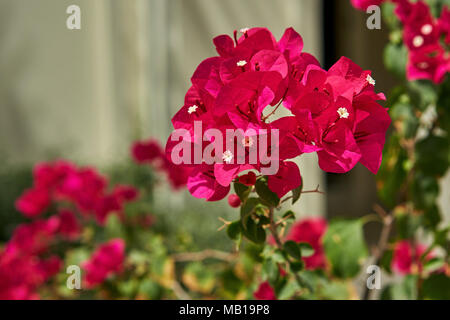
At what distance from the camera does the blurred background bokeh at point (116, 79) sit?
1939mm

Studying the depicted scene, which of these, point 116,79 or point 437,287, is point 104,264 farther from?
point 116,79

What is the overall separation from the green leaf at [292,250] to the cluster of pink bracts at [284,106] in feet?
0.42

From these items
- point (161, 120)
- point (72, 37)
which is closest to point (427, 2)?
point (161, 120)

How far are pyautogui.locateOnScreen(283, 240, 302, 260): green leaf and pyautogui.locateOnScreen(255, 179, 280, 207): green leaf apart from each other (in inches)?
4.1

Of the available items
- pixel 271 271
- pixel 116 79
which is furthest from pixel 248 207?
pixel 116 79

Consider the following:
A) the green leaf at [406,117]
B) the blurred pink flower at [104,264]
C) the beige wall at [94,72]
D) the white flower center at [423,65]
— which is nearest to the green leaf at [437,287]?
the green leaf at [406,117]

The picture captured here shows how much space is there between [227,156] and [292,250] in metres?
0.20

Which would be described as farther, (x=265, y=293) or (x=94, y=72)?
(x=94, y=72)

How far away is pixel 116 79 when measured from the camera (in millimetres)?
2504

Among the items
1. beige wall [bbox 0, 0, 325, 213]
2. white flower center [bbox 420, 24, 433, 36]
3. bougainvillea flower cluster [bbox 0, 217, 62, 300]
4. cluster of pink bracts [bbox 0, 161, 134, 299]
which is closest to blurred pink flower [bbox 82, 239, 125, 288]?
cluster of pink bracts [bbox 0, 161, 134, 299]

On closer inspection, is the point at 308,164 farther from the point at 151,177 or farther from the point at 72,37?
the point at 72,37

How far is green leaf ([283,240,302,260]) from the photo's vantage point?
0.53m

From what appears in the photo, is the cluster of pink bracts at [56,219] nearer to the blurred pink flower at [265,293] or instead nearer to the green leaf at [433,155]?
the blurred pink flower at [265,293]

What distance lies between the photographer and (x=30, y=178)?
2281mm
